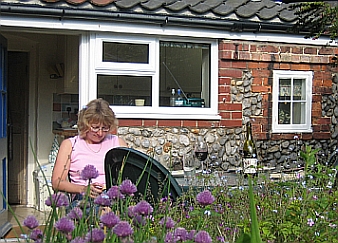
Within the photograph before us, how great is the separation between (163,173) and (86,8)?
349cm

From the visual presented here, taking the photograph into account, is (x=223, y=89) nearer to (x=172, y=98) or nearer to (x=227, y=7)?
(x=172, y=98)

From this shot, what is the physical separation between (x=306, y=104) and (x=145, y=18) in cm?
240

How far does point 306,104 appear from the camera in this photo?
24.1ft

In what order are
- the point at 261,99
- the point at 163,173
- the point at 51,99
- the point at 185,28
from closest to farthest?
1. the point at 163,173
2. the point at 185,28
3. the point at 261,99
4. the point at 51,99

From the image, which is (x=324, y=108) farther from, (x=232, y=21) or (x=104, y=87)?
(x=104, y=87)

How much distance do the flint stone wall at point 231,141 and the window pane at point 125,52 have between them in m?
0.75

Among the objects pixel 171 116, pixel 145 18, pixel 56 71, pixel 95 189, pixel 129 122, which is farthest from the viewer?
pixel 56 71

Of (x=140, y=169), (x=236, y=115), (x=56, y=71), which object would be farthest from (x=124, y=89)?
(x=140, y=169)

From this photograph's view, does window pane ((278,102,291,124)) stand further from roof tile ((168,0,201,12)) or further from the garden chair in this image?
the garden chair

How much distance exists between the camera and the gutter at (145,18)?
19.1 feet

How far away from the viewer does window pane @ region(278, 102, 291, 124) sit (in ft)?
23.7

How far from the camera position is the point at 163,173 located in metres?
3.00

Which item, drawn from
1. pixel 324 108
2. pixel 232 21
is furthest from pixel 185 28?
pixel 324 108

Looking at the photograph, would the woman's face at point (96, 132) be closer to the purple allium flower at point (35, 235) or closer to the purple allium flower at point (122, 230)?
the purple allium flower at point (35, 235)
